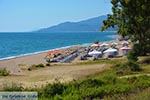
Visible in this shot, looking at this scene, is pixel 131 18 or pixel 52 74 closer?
pixel 131 18

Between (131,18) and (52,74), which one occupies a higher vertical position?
(131,18)

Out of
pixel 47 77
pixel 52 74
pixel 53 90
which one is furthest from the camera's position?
pixel 52 74

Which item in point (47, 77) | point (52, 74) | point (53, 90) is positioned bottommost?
point (52, 74)

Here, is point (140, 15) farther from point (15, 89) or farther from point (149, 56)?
point (149, 56)

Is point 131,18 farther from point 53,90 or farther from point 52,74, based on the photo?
point 53,90

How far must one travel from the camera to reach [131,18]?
24.0 m

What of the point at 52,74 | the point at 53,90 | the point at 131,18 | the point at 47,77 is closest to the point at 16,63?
the point at 52,74

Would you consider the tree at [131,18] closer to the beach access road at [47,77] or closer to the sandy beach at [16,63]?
the beach access road at [47,77]

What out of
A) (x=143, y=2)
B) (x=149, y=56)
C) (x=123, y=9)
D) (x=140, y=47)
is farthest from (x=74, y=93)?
(x=149, y=56)

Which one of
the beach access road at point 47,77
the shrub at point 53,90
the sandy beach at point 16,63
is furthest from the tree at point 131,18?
the sandy beach at point 16,63

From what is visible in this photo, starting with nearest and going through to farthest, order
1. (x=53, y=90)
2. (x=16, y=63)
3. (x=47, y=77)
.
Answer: (x=53, y=90) < (x=47, y=77) < (x=16, y=63)

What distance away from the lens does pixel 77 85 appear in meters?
14.2

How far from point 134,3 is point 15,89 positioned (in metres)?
11.4

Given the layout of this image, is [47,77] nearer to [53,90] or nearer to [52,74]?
[52,74]
